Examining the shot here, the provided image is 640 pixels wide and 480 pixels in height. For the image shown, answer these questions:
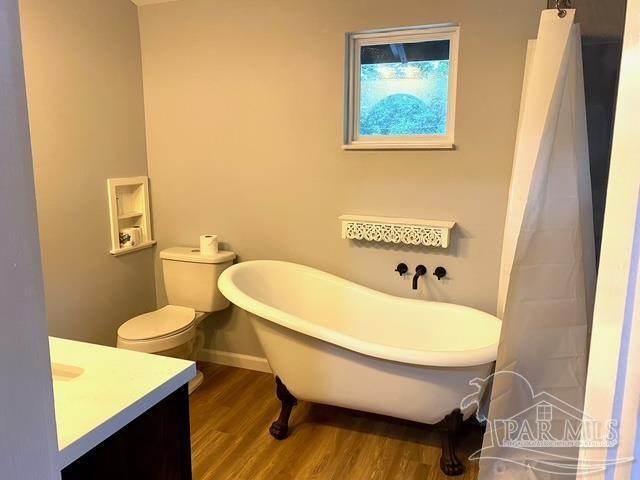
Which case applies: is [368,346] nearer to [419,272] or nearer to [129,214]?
[419,272]

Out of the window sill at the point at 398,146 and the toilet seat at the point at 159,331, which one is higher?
the window sill at the point at 398,146

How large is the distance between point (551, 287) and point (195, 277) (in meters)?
2.01

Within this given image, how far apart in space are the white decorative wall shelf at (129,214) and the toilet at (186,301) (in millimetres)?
224

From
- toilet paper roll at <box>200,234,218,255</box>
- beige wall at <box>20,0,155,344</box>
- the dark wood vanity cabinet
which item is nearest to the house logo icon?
the dark wood vanity cabinet

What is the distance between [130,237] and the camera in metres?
2.96

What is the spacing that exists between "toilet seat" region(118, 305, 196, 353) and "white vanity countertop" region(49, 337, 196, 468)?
1.31 metres

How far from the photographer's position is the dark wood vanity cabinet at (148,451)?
0.85m

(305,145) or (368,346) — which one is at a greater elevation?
(305,145)

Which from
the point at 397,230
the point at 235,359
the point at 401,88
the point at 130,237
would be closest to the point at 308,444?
the point at 235,359

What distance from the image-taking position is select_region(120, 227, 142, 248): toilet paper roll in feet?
9.59

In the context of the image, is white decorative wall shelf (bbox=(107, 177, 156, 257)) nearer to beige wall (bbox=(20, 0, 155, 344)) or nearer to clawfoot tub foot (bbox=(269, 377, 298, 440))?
beige wall (bbox=(20, 0, 155, 344))

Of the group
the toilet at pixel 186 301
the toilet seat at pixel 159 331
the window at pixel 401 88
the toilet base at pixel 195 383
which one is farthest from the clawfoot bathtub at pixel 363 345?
the window at pixel 401 88

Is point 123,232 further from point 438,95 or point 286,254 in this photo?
point 438,95

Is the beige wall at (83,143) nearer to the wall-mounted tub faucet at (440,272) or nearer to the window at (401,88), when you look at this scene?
the window at (401,88)
